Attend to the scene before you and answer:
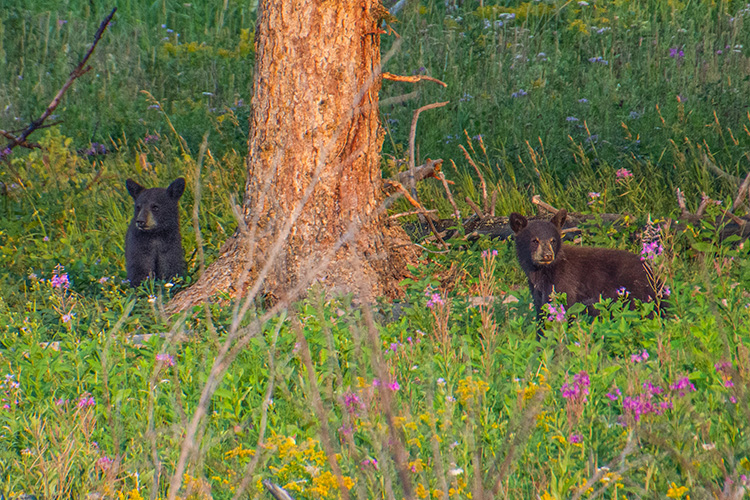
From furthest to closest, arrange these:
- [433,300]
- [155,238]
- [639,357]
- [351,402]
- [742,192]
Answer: [155,238]
[742,192]
[433,300]
[639,357]
[351,402]

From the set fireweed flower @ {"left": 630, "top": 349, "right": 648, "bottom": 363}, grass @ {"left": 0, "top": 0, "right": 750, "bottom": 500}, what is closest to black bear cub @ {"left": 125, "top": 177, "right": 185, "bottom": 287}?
grass @ {"left": 0, "top": 0, "right": 750, "bottom": 500}

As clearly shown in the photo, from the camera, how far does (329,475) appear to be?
2535 mm

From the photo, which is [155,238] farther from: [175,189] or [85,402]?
[85,402]

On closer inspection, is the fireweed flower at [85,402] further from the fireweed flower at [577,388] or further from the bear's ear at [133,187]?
the bear's ear at [133,187]

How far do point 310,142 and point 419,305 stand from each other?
142cm

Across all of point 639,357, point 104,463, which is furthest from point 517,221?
point 104,463

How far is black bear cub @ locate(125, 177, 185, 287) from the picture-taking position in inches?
261

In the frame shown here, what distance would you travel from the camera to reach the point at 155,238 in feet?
22.1

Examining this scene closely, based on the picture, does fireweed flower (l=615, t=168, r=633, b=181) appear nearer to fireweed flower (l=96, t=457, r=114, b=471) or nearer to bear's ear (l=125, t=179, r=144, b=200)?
bear's ear (l=125, t=179, r=144, b=200)

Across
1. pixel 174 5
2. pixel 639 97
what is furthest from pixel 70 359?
pixel 174 5

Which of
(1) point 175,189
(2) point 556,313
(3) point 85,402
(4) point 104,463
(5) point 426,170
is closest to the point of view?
(4) point 104,463

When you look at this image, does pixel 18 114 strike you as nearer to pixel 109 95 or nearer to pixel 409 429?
pixel 109 95

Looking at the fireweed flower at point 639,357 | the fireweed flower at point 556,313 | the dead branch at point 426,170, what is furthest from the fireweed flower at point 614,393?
the dead branch at point 426,170

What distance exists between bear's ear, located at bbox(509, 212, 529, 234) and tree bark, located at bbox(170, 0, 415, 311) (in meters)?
0.95
